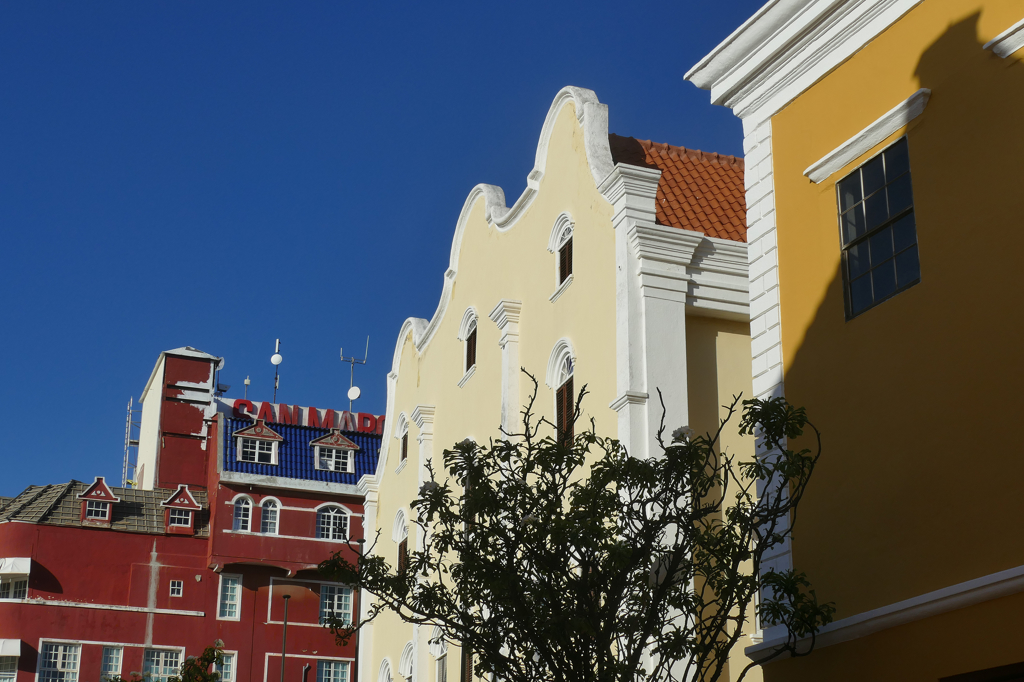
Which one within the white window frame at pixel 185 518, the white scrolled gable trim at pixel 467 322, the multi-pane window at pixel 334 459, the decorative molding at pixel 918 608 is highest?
the multi-pane window at pixel 334 459

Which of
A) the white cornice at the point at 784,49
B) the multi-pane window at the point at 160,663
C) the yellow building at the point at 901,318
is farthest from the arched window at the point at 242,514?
the yellow building at the point at 901,318

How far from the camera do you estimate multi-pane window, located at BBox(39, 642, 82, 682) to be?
4178cm

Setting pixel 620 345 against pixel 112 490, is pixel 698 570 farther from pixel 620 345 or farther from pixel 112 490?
pixel 112 490

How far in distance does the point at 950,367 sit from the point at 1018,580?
6.74 ft

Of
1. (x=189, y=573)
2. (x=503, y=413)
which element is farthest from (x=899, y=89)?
(x=189, y=573)

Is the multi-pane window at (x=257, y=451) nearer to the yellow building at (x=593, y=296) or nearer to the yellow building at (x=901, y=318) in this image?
the yellow building at (x=593, y=296)

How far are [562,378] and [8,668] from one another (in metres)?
28.6

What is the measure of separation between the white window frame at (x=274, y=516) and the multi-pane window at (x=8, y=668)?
9.21m

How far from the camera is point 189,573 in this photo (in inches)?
1773

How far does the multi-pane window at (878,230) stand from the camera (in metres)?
11.8

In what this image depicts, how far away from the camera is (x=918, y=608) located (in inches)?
419

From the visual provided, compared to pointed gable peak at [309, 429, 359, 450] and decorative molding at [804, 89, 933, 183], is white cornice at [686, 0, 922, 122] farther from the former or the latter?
pointed gable peak at [309, 429, 359, 450]

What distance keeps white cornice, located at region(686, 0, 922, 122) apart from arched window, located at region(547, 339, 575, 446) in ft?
22.5

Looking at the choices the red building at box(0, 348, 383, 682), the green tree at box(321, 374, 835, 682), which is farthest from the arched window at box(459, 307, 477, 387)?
the red building at box(0, 348, 383, 682)
